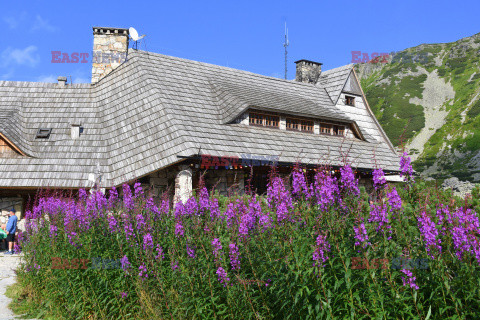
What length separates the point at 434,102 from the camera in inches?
4035

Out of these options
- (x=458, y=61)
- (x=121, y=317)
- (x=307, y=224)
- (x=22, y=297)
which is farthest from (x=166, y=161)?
(x=458, y=61)

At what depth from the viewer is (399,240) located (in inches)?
173

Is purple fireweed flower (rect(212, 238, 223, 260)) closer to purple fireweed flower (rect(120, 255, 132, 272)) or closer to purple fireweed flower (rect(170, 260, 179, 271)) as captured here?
purple fireweed flower (rect(170, 260, 179, 271))

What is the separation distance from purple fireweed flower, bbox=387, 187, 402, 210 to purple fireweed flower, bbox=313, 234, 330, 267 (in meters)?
0.82

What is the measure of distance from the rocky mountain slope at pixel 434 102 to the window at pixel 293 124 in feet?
151

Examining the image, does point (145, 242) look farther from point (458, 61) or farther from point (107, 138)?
point (458, 61)

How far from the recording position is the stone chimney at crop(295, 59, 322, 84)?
24.1 meters

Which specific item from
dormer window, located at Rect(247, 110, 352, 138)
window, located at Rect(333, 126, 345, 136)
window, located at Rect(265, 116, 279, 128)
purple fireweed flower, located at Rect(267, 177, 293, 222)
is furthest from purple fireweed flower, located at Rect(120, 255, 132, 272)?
window, located at Rect(333, 126, 345, 136)

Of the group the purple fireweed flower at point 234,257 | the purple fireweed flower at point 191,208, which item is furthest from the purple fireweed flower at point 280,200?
the purple fireweed flower at point 191,208

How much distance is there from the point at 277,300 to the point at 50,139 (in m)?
13.4

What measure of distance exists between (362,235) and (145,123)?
467 inches

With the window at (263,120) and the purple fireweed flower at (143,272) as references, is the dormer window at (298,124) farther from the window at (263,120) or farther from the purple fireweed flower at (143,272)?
the purple fireweed flower at (143,272)

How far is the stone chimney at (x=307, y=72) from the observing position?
79.2 feet

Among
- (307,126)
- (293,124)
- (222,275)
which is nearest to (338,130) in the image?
(307,126)
